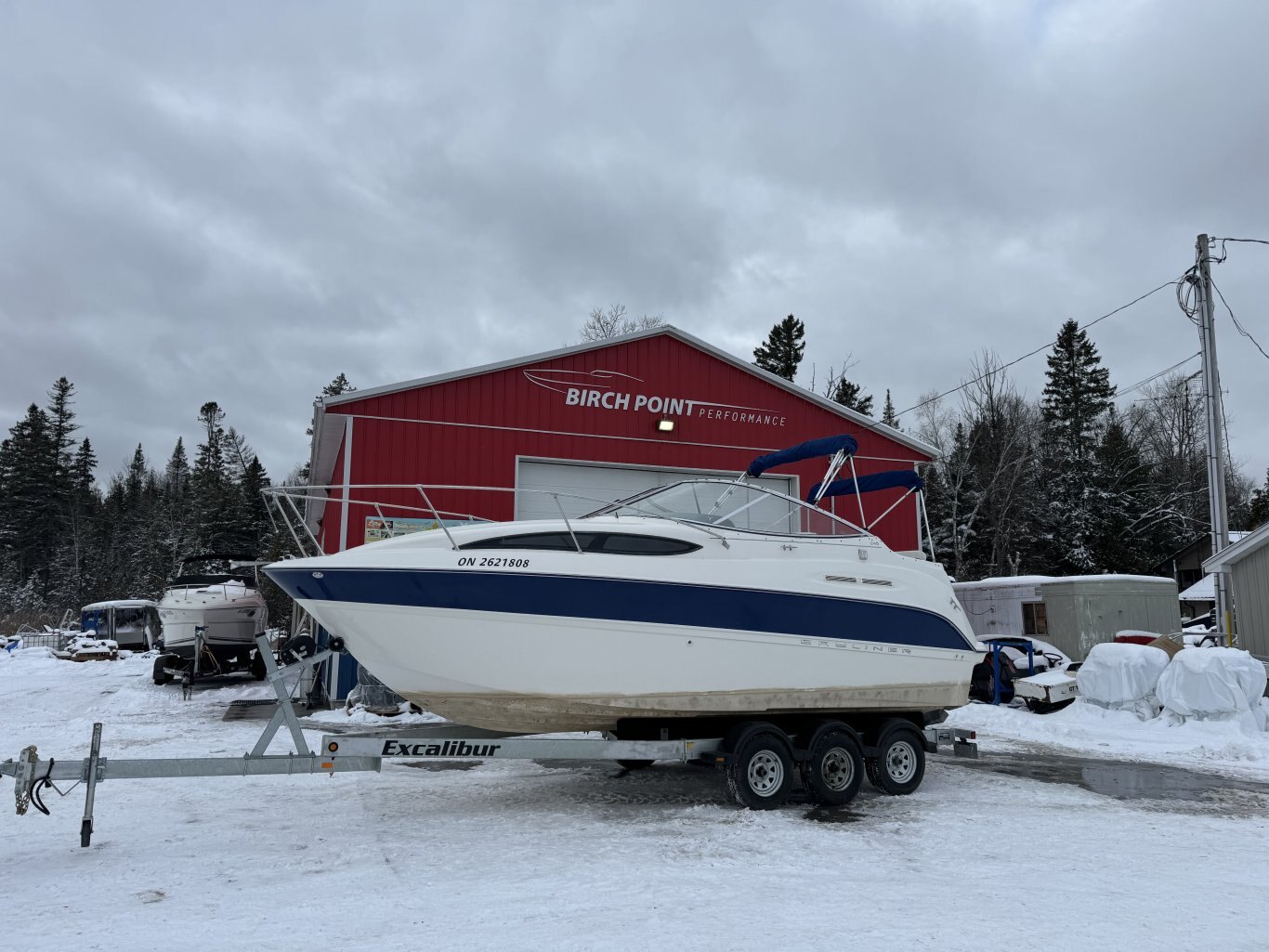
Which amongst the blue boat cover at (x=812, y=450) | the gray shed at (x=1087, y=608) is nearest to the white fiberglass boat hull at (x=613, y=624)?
the blue boat cover at (x=812, y=450)

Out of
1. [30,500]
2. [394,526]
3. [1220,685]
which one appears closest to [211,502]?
[30,500]

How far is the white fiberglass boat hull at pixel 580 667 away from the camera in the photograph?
5434 millimetres

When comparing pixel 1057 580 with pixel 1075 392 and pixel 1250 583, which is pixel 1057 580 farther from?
pixel 1075 392

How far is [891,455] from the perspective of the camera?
48.8 ft

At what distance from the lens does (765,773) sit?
6.13 m

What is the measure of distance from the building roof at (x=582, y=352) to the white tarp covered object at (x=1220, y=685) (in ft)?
18.5

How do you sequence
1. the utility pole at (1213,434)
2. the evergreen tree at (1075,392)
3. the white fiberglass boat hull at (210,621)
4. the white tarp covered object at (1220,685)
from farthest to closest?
1. the evergreen tree at (1075,392)
2. the white fiberglass boat hull at (210,621)
3. the utility pole at (1213,434)
4. the white tarp covered object at (1220,685)

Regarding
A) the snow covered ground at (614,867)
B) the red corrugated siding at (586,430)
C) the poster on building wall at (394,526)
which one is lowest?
the snow covered ground at (614,867)

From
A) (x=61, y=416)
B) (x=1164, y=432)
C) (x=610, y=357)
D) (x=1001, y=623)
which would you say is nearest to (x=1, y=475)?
(x=61, y=416)

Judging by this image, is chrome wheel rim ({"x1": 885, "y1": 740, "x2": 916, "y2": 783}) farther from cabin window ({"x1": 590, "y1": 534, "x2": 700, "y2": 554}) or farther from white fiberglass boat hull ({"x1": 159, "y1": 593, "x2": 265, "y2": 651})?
white fiberglass boat hull ({"x1": 159, "y1": 593, "x2": 265, "y2": 651})

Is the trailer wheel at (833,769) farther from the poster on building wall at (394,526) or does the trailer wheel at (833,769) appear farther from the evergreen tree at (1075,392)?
the evergreen tree at (1075,392)

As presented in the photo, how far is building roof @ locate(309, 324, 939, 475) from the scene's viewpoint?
11.6 metres

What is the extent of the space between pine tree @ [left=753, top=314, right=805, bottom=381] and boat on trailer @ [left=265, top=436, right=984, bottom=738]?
2904 centimetres

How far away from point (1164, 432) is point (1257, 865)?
43234mm
